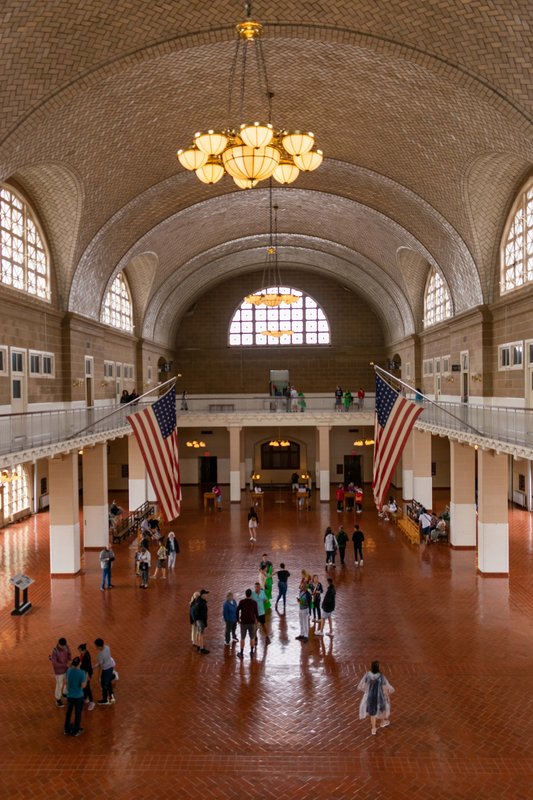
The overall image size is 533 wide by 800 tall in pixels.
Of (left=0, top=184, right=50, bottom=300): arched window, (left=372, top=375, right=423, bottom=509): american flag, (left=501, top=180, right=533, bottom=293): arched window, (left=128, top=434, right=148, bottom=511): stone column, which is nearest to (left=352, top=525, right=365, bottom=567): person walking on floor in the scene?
(left=372, top=375, right=423, bottom=509): american flag

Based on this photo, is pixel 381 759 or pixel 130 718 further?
pixel 130 718

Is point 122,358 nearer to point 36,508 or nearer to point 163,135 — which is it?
point 36,508

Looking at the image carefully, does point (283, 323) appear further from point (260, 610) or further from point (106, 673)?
point (106, 673)

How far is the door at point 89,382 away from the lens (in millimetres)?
23594

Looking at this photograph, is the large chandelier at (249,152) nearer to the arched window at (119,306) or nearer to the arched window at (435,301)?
the arched window at (435,301)

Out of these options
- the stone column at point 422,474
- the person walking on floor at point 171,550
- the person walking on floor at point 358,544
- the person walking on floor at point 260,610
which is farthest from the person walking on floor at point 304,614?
the stone column at point 422,474

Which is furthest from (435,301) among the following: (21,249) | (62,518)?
(62,518)

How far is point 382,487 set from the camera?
12766mm

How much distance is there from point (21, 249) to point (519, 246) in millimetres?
14200

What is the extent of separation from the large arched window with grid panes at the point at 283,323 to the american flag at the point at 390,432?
83.7 feet

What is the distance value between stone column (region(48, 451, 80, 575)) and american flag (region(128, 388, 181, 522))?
15.9 feet

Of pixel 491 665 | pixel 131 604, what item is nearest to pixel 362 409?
pixel 131 604

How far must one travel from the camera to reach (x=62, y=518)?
17578mm

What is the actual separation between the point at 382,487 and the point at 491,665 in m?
3.61
